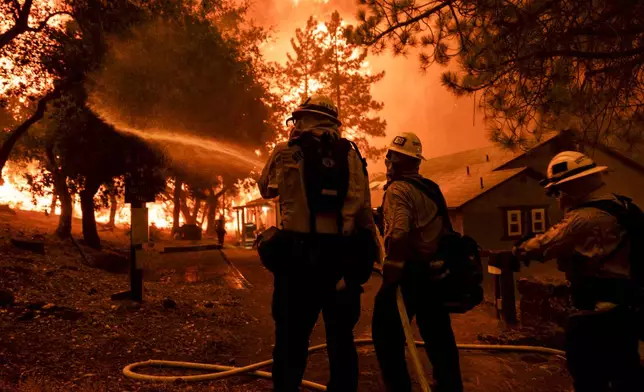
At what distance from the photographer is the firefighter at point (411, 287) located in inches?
128

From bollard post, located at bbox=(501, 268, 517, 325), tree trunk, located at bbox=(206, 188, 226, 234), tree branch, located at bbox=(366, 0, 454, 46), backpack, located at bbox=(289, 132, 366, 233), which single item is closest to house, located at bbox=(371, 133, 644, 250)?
bollard post, located at bbox=(501, 268, 517, 325)

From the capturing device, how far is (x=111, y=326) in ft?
18.7

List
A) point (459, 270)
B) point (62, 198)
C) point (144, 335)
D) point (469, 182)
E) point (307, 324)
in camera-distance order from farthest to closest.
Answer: point (469, 182) < point (62, 198) < point (144, 335) < point (459, 270) < point (307, 324)

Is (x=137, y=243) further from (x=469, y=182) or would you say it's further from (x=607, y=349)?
(x=469, y=182)

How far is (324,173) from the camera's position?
2881 millimetres

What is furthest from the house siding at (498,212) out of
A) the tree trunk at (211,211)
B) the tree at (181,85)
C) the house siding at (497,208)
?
the tree trunk at (211,211)

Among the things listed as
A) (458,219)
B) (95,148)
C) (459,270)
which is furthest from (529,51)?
(95,148)

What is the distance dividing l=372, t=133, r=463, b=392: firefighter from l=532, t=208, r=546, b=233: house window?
61.8 ft

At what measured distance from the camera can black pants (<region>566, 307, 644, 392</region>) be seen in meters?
2.63

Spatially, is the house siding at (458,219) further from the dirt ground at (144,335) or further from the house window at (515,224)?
the dirt ground at (144,335)

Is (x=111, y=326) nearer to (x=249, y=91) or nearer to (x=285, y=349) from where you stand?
(x=285, y=349)

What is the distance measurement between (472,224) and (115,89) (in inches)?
597

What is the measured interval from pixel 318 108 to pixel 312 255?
3.72 feet

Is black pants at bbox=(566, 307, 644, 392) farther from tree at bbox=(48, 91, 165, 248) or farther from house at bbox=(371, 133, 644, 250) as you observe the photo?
tree at bbox=(48, 91, 165, 248)
